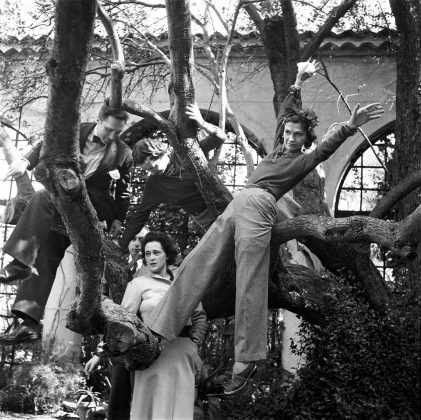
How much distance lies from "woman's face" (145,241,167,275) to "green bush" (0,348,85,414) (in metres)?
2.21

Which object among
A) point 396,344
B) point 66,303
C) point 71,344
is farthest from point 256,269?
point 71,344

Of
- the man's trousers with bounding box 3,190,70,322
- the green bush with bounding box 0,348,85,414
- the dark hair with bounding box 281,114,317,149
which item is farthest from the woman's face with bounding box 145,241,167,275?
the green bush with bounding box 0,348,85,414

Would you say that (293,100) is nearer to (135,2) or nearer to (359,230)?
(359,230)

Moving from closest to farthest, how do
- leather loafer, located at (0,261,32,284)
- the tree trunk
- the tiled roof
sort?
leather loafer, located at (0,261,32,284)
the tree trunk
the tiled roof

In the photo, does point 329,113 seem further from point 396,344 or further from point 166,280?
point 166,280

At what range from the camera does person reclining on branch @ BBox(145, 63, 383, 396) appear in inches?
222

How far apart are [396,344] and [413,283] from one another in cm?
107

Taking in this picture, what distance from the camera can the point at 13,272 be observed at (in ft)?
21.6

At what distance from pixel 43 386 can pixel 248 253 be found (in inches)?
111

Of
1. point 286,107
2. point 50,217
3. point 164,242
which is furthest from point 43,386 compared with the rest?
point 286,107

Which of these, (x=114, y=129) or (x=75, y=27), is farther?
(x=114, y=129)

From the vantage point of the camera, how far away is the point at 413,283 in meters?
7.62

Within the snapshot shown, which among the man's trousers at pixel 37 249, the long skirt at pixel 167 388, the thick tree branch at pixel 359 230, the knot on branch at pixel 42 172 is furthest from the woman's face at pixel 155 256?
the knot on branch at pixel 42 172

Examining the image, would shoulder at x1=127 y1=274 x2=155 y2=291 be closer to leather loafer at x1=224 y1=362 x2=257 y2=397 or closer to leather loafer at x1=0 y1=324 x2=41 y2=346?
leather loafer at x1=224 y1=362 x2=257 y2=397
